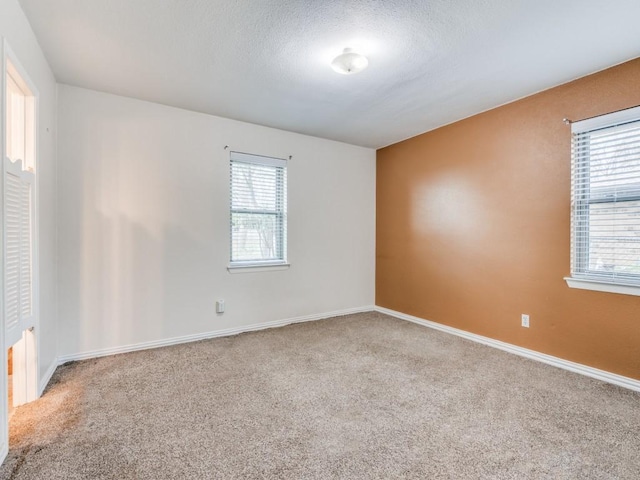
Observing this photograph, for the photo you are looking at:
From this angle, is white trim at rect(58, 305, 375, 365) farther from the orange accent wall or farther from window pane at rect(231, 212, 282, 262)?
the orange accent wall

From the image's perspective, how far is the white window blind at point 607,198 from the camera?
2359mm

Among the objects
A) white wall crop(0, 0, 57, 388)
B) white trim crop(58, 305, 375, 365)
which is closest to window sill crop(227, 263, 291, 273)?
white trim crop(58, 305, 375, 365)

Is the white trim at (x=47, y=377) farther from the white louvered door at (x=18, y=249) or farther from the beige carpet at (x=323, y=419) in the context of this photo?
the white louvered door at (x=18, y=249)

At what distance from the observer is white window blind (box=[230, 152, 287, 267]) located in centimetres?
371

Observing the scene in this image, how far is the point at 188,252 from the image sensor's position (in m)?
3.36

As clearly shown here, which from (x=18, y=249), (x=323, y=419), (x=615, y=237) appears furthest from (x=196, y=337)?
(x=615, y=237)

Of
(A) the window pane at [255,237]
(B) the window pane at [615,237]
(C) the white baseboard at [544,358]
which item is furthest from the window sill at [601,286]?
(A) the window pane at [255,237]

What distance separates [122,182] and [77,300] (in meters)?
1.15

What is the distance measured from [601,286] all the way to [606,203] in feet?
2.15

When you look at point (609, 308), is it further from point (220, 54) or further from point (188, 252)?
point (188, 252)

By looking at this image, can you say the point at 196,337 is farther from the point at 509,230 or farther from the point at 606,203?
the point at 606,203

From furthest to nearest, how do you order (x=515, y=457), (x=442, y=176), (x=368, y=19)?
1. (x=442, y=176)
2. (x=368, y=19)
3. (x=515, y=457)

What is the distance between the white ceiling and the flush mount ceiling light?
2.1 inches

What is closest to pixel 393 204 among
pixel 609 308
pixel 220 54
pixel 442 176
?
pixel 442 176
